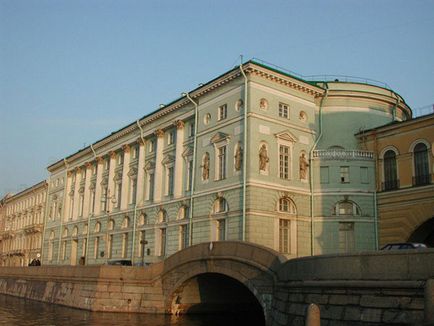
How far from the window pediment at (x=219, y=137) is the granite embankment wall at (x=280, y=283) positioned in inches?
408

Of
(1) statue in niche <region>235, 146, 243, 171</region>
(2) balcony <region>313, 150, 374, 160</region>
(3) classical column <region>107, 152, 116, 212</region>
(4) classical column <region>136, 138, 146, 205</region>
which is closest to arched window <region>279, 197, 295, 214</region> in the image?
(1) statue in niche <region>235, 146, 243, 171</region>

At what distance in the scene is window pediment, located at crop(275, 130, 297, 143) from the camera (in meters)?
35.9

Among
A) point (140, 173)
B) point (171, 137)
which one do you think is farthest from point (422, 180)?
point (140, 173)

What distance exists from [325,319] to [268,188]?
18.1 meters

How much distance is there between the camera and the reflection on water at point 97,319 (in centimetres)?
2742

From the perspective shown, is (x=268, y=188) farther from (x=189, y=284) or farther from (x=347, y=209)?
(x=189, y=284)

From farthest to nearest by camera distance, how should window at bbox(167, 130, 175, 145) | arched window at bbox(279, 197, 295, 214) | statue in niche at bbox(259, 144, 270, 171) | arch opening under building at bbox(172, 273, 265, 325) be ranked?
1. window at bbox(167, 130, 175, 145)
2. arched window at bbox(279, 197, 295, 214)
3. statue in niche at bbox(259, 144, 270, 171)
4. arch opening under building at bbox(172, 273, 265, 325)

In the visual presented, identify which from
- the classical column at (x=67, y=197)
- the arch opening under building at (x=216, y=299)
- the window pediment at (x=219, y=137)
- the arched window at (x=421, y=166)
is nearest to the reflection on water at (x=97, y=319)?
the arch opening under building at (x=216, y=299)

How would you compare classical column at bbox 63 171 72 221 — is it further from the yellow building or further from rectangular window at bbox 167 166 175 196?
the yellow building

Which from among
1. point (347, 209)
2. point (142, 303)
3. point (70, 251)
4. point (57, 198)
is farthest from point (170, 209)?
point (57, 198)

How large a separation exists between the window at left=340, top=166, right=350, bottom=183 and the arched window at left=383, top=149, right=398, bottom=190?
2549 mm

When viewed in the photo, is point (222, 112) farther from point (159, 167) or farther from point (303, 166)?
point (159, 167)

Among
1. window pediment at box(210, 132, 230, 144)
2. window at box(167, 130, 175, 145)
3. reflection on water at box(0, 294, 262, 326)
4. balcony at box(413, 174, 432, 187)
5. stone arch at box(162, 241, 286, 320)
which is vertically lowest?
reflection on water at box(0, 294, 262, 326)

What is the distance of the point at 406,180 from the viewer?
112 feet
